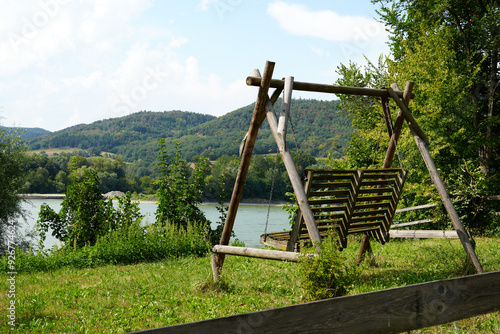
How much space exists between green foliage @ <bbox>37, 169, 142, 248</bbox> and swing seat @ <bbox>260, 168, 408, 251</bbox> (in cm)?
499

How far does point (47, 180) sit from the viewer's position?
55.5 feet

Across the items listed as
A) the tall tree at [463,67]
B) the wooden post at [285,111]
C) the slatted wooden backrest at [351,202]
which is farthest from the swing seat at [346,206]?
the tall tree at [463,67]

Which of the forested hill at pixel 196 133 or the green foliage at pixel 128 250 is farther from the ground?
the forested hill at pixel 196 133

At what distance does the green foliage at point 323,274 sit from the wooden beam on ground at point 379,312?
1552 millimetres

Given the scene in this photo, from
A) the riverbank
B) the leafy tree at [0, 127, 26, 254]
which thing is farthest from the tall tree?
the leafy tree at [0, 127, 26, 254]

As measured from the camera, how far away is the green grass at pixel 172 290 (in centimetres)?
434

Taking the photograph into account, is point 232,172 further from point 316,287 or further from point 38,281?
point 316,287

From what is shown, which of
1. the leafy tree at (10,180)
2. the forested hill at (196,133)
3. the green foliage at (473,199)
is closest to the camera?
the green foliage at (473,199)

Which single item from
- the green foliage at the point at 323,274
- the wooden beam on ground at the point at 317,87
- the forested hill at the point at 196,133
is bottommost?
the green foliage at the point at 323,274

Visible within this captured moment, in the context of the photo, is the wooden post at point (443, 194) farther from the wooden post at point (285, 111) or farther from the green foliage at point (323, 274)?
the green foliage at point (323, 274)

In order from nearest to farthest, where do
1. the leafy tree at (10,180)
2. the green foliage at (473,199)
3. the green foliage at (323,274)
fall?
the green foliage at (323,274) < the green foliage at (473,199) < the leafy tree at (10,180)

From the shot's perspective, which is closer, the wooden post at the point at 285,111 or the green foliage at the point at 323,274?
the green foliage at the point at 323,274

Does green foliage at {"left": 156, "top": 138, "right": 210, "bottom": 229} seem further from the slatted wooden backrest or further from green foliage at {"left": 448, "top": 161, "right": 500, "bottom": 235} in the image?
green foliage at {"left": 448, "top": 161, "right": 500, "bottom": 235}

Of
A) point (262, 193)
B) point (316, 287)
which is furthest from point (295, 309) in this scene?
point (262, 193)
